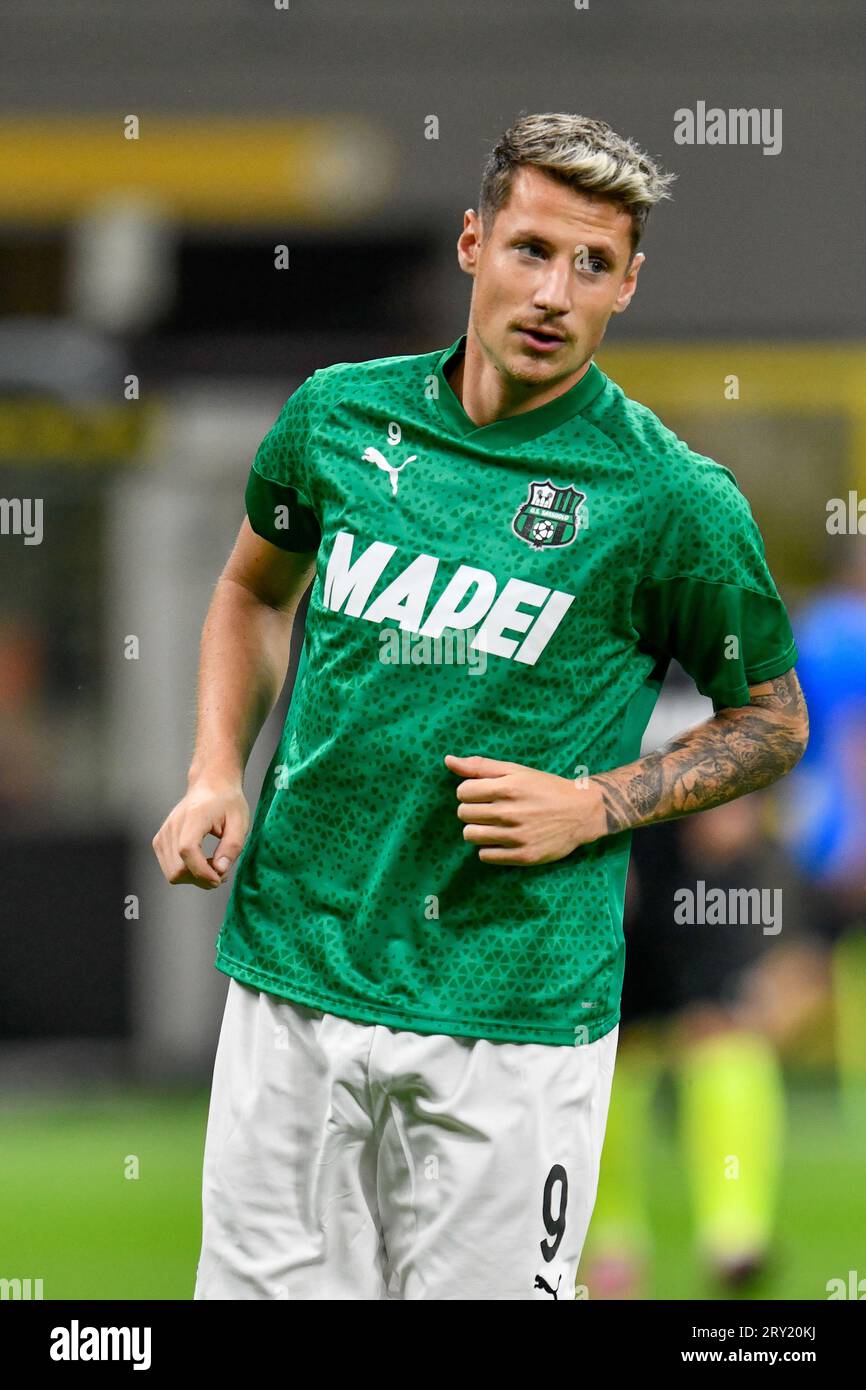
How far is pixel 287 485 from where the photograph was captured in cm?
280

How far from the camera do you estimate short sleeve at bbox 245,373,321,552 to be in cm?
276

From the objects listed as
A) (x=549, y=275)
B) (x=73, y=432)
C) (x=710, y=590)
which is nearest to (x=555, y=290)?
(x=549, y=275)

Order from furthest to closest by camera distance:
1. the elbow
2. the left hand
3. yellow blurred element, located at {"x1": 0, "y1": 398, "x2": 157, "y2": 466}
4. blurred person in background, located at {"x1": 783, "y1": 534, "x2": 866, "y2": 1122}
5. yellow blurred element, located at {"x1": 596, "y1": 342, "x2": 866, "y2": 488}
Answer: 1. yellow blurred element, located at {"x1": 596, "y1": 342, "x2": 866, "y2": 488}
2. yellow blurred element, located at {"x1": 0, "y1": 398, "x2": 157, "y2": 466}
3. blurred person in background, located at {"x1": 783, "y1": 534, "x2": 866, "y2": 1122}
4. the elbow
5. the left hand

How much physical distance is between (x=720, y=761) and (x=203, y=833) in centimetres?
68

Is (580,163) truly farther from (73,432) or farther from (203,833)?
(73,432)

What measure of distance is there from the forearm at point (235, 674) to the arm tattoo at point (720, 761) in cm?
54

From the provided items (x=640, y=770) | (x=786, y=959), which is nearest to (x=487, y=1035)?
(x=640, y=770)

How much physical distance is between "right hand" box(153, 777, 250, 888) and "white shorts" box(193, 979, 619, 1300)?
0.20 meters

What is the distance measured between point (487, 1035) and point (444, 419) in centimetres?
80

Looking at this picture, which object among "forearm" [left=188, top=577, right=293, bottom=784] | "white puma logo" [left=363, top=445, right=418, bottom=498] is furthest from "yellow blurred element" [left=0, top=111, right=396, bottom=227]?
"white puma logo" [left=363, top=445, right=418, bottom=498]

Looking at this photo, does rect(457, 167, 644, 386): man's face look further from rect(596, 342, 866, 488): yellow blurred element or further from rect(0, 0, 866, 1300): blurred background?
rect(596, 342, 866, 488): yellow blurred element

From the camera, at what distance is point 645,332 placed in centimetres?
794

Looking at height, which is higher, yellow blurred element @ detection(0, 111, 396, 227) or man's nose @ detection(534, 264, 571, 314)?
yellow blurred element @ detection(0, 111, 396, 227)
